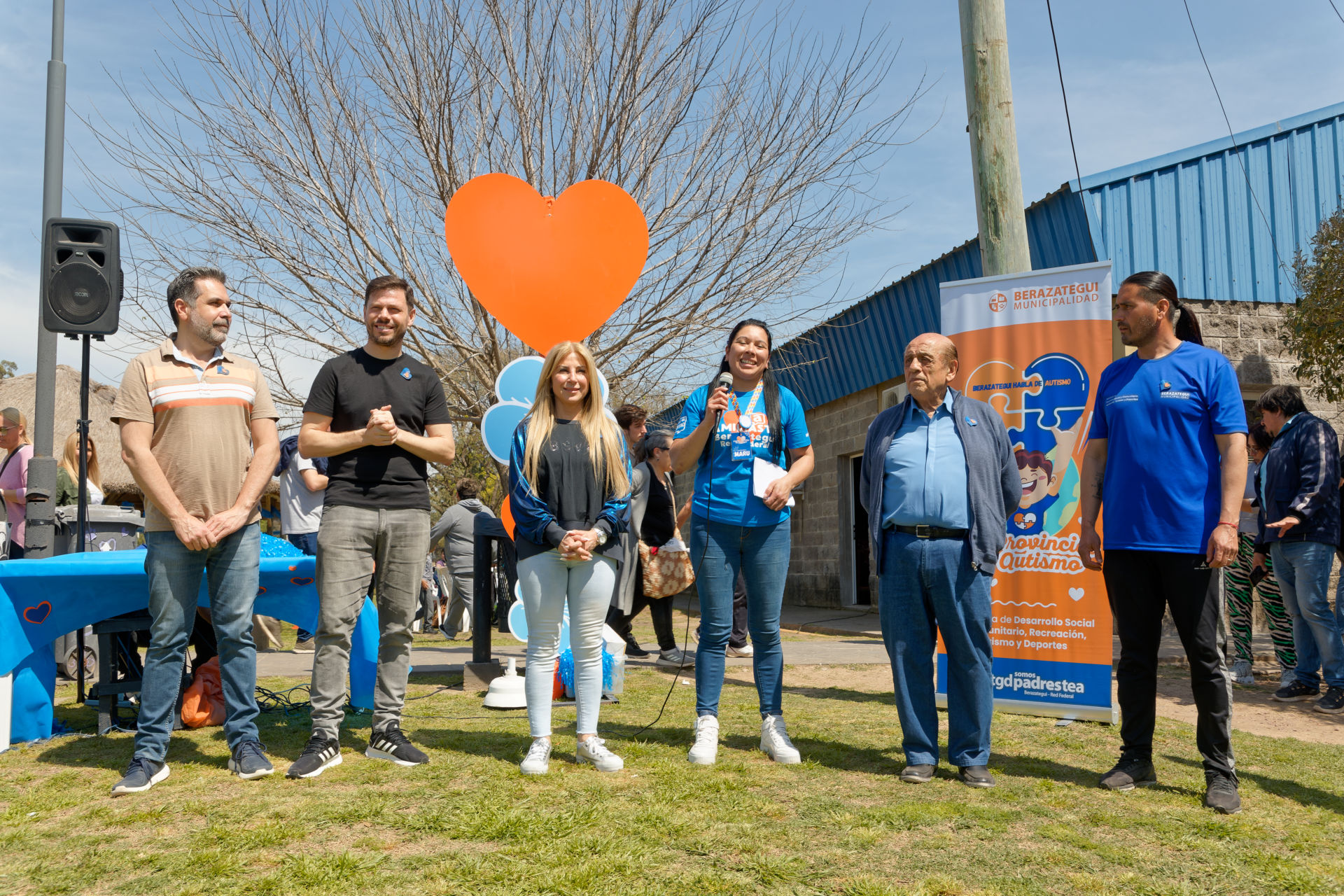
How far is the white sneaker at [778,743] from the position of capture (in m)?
4.16

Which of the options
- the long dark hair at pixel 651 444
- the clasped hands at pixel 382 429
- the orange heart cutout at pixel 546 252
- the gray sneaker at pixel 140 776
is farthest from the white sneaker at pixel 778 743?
the long dark hair at pixel 651 444

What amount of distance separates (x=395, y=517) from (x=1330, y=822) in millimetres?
3735

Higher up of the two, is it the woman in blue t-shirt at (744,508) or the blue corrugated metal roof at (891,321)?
the blue corrugated metal roof at (891,321)

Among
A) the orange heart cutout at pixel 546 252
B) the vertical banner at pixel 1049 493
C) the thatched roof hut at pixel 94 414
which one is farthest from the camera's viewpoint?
the thatched roof hut at pixel 94 414

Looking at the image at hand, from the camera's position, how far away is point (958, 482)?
3.94 meters

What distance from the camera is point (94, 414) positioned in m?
21.6

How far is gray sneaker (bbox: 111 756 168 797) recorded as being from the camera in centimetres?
363

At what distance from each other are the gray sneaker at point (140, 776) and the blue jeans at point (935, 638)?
296 cm

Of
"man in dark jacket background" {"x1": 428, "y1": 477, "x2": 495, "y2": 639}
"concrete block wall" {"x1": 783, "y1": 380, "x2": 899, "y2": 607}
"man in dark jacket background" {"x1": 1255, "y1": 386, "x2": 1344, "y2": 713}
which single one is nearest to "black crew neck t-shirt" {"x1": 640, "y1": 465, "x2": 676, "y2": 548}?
"man in dark jacket background" {"x1": 428, "y1": 477, "x2": 495, "y2": 639}

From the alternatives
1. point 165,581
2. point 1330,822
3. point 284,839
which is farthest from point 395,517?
point 1330,822

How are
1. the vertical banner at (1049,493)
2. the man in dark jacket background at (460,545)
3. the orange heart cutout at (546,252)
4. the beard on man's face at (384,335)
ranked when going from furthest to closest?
the man in dark jacket background at (460,545), the orange heart cutout at (546,252), the vertical banner at (1049,493), the beard on man's face at (384,335)

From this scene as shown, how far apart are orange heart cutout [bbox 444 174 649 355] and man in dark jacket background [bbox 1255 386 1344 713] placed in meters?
4.20

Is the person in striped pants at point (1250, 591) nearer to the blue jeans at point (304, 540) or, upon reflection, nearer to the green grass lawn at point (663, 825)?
the green grass lawn at point (663, 825)

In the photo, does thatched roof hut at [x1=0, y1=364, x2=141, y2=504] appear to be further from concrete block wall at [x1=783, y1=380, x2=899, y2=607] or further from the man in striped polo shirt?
the man in striped polo shirt
